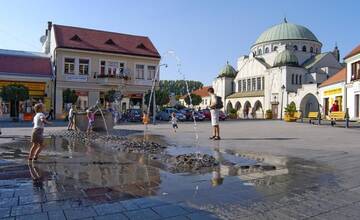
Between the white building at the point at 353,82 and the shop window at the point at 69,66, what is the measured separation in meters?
30.5

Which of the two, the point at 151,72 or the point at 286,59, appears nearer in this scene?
the point at 151,72

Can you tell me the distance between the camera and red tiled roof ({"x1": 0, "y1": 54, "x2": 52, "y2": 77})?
43.8m

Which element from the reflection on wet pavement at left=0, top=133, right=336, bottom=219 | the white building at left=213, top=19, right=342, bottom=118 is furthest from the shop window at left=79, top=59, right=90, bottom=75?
the reflection on wet pavement at left=0, top=133, right=336, bottom=219

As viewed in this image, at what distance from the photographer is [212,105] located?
47.4 feet

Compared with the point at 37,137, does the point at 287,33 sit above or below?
above

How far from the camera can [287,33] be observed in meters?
78.4

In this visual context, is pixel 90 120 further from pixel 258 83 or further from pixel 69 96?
pixel 258 83

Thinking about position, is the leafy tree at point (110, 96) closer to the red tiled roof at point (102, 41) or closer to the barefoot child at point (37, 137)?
the red tiled roof at point (102, 41)

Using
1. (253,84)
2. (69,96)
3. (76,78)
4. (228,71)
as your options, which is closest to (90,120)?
(69,96)

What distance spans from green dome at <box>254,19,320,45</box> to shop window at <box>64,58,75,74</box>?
46.7 metres

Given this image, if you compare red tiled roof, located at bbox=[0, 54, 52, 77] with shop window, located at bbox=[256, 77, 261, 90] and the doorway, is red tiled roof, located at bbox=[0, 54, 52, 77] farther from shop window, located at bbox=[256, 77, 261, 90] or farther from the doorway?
shop window, located at bbox=[256, 77, 261, 90]

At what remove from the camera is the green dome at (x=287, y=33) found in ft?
255

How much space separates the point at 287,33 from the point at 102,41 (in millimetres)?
43484

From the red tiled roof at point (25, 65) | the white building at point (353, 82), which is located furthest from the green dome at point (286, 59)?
the red tiled roof at point (25, 65)
